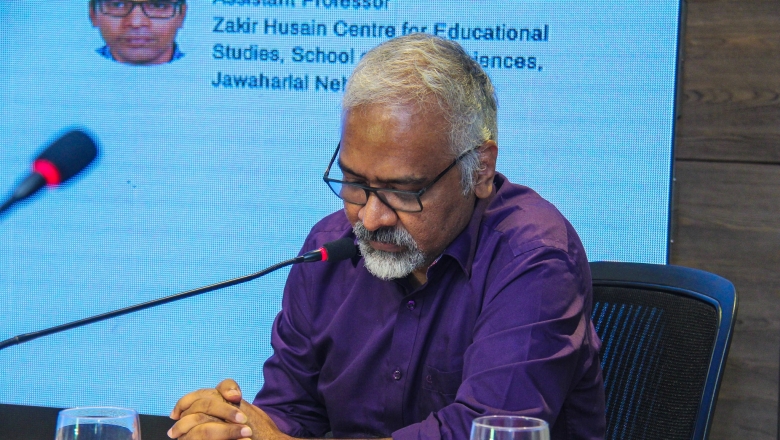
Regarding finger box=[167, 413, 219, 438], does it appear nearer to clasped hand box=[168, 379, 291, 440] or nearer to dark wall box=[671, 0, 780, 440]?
clasped hand box=[168, 379, 291, 440]

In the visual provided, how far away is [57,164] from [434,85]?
2.35 feet

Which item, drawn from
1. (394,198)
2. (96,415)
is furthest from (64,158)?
(394,198)

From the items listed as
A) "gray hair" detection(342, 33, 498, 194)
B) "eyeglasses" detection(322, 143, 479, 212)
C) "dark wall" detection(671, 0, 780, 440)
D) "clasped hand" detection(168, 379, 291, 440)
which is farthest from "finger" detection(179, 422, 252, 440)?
"dark wall" detection(671, 0, 780, 440)

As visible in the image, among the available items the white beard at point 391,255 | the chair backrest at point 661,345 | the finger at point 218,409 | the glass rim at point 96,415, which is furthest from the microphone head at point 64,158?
the chair backrest at point 661,345

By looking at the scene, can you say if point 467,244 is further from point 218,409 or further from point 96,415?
point 96,415

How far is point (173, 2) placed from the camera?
2920 mm

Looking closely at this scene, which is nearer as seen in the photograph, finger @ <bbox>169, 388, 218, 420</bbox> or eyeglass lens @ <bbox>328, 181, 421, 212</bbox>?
finger @ <bbox>169, 388, 218, 420</bbox>

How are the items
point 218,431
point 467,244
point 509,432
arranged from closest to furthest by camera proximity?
point 509,432, point 218,431, point 467,244

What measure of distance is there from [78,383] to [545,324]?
1.95 m

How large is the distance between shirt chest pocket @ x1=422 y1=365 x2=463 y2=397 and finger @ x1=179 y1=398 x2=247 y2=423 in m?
0.38

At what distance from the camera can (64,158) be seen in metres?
1.30

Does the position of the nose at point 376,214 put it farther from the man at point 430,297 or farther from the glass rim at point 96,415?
the glass rim at point 96,415

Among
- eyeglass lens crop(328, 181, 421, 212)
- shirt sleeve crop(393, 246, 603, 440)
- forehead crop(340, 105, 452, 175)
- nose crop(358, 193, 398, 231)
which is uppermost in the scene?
forehead crop(340, 105, 452, 175)

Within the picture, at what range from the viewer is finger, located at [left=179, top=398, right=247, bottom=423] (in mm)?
1562
